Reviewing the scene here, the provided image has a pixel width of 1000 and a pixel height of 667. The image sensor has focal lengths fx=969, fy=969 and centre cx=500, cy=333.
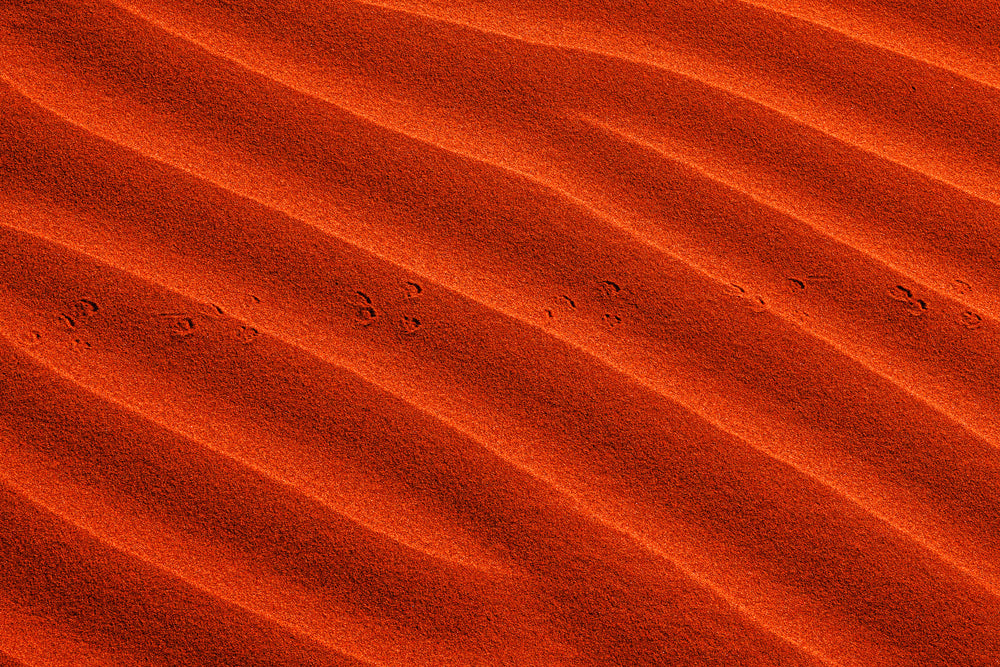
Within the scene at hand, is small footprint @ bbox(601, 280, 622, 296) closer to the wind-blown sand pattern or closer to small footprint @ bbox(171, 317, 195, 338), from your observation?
the wind-blown sand pattern

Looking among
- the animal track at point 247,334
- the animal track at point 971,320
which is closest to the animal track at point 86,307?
the animal track at point 247,334

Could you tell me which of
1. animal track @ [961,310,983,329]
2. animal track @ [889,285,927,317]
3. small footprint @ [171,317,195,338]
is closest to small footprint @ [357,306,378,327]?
small footprint @ [171,317,195,338]

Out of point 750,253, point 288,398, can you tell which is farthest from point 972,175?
point 288,398

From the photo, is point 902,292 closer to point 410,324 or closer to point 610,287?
point 610,287

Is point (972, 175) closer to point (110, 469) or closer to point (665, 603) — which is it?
point (665, 603)

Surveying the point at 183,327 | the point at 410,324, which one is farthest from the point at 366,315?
the point at 183,327

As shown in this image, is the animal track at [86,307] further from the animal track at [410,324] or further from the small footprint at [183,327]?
the animal track at [410,324]
